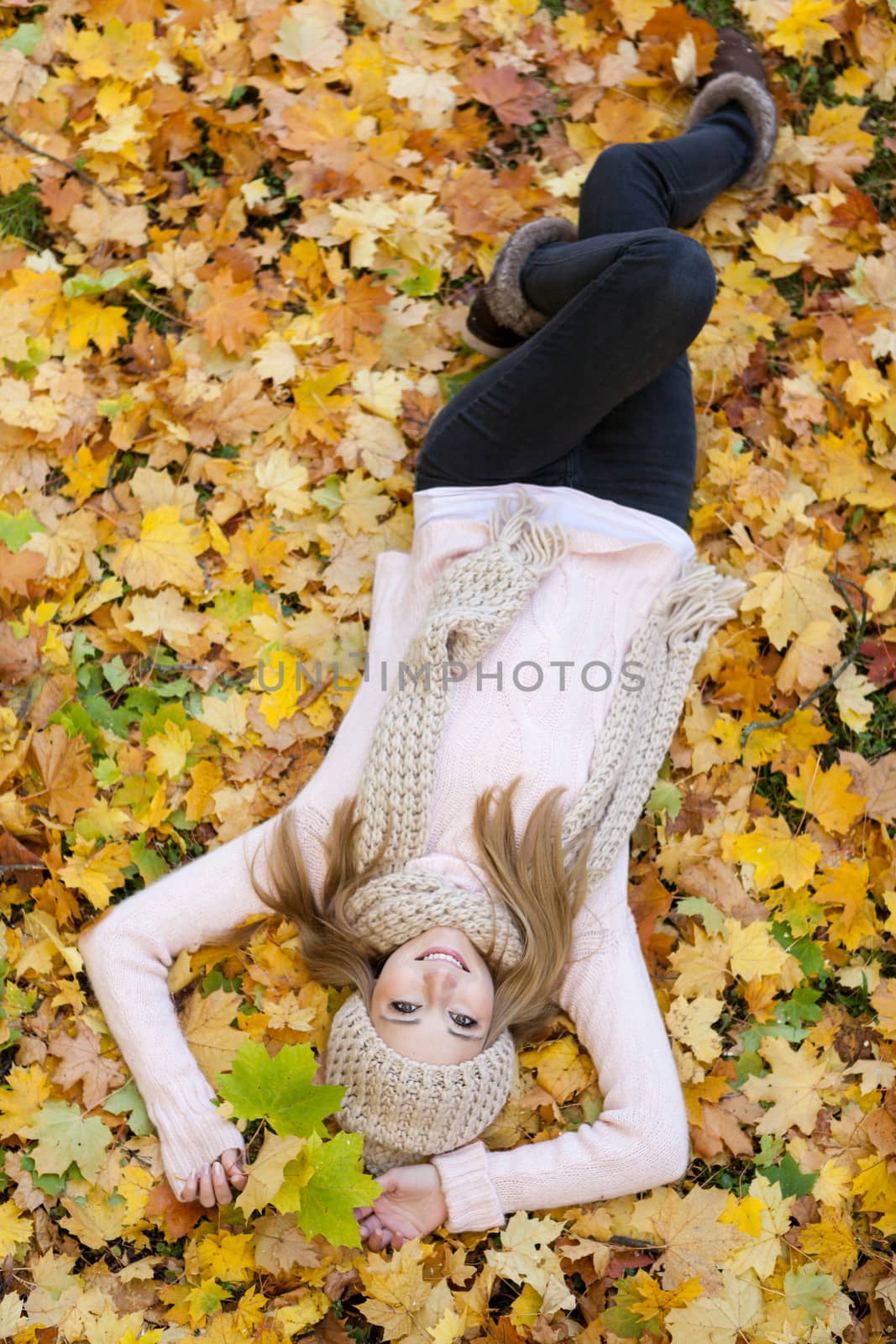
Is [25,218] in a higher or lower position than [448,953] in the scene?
higher

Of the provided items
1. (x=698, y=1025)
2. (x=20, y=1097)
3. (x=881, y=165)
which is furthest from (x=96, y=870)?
(x=881, y=165)

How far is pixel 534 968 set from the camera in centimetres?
262

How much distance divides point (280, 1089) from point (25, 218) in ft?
9.48

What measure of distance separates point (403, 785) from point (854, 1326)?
5.95 ft

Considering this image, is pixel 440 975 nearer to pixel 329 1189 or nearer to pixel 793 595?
pixel 329 1189

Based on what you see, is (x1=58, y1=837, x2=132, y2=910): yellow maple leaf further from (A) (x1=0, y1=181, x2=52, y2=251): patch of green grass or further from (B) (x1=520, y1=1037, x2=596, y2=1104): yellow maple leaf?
(A) (x1=0, y1=181, x2=52, y2=251): patch of green grass

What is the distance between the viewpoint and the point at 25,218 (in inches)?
139

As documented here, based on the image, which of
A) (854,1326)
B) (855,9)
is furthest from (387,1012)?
(855,9)

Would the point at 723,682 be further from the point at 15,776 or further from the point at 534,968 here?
the point at 15,776

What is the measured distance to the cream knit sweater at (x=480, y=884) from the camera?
262cm

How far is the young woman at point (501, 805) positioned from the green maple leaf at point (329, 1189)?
12 centimetres

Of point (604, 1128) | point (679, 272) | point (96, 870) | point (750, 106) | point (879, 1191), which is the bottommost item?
point (879, 1191)

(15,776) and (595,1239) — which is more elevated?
(15,776)

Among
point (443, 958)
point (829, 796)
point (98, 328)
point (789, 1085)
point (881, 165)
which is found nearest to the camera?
point (443, 958)
